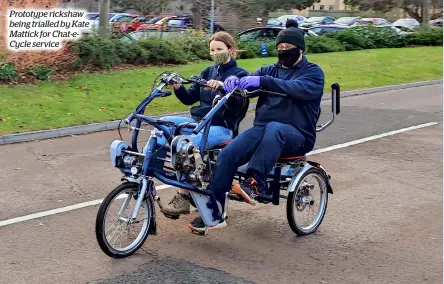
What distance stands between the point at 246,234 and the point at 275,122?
1113mm

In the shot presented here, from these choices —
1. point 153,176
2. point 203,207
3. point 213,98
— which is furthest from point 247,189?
point 213,98

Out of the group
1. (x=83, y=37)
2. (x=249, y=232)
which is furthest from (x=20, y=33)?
(x=249, y=232)

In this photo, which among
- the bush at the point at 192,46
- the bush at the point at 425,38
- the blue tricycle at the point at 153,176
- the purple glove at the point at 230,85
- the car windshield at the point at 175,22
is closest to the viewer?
the blue tricycle at the point at 153,176

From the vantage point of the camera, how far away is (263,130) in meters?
5.54

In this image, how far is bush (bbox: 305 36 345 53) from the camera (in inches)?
944

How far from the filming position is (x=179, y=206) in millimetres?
5801

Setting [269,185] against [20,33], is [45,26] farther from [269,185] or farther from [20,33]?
[269,185]

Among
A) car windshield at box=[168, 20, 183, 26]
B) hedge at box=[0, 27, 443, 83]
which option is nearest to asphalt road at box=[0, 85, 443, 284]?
hedge at box=[0, 27, 443, 83]

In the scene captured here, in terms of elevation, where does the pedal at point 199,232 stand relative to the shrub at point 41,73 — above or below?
below

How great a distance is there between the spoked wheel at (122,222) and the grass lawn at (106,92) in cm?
559

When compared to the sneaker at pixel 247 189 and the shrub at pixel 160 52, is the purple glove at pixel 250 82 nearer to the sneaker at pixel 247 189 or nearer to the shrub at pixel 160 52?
the sneaker at pixel 247 189

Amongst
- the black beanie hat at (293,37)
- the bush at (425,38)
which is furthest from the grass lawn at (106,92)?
the bush at (425,38)

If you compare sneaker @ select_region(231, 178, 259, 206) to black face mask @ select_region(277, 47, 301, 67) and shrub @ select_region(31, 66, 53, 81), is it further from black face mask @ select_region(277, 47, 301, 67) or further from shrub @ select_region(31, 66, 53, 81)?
shrub @ select_region(31, 66, 53, 81)

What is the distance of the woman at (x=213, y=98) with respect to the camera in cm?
577
